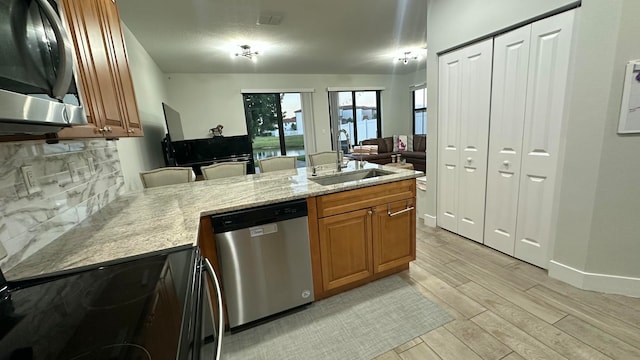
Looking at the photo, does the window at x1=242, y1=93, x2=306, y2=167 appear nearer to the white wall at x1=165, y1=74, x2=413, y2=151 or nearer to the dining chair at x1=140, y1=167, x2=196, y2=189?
the white wall at x1=165, y1=74, x2=413, y2=151

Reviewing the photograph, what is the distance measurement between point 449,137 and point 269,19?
2.47 meters

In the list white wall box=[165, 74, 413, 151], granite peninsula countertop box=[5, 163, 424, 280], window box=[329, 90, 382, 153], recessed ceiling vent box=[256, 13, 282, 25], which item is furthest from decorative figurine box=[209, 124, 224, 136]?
granite peninsula countertop box=[5, 163, 424, 280]

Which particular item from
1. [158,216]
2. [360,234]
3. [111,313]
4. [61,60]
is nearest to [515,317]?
[360,234]

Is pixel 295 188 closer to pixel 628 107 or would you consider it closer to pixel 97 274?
pixel 97 274

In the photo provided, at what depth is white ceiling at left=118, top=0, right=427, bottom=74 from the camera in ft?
9.18

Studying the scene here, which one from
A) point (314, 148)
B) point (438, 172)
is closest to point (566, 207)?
point (438, 172)

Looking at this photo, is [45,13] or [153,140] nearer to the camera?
[45,13]

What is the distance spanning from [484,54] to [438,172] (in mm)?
1239

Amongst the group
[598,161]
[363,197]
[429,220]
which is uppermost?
[598,161]

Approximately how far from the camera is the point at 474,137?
2555mm

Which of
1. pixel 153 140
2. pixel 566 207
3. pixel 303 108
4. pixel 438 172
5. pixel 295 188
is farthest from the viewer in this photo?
pixel 303 108

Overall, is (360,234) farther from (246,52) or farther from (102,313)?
(246,52)

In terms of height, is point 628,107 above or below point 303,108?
below

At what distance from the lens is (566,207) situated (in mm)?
1962
